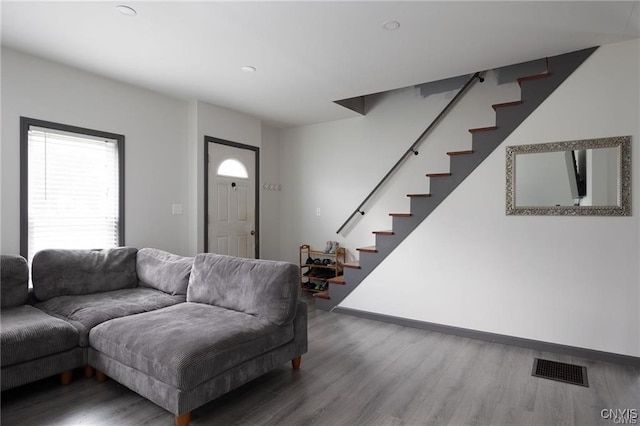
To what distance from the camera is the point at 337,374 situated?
2.85 m

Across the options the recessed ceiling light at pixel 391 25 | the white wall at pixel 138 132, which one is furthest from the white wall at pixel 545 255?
the white wall at pixel 138 132

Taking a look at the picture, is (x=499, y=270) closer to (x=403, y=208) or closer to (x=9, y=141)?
(x=403, y=208)

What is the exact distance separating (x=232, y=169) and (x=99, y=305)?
2.61m

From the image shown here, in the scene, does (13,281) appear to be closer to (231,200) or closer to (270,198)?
(231,200)

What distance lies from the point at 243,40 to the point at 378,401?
2.97 metres

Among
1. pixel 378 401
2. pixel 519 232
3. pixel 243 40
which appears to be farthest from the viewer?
pixel 519 232

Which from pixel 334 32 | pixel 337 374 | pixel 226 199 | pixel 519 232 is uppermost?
pixel 334 32

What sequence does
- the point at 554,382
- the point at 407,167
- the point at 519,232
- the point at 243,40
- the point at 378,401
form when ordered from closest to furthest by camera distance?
1. the point at 378,401
2. the point at 554,382
3. the point at 243,40
4. the point at 519,232
5. the point at 407,167

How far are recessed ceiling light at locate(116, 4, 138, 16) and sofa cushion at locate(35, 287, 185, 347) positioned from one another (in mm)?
2254

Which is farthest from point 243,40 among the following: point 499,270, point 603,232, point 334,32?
point 603,232

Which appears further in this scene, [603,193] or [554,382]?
[603,193]

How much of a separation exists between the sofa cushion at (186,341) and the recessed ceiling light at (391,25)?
7.96ft

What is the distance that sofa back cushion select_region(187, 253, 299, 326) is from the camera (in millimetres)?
2699

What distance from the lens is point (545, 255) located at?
3.36 m
